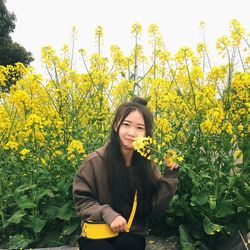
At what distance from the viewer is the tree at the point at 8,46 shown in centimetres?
1538

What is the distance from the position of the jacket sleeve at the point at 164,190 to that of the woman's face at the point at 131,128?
0.86 ft

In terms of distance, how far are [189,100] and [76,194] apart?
1307 mm

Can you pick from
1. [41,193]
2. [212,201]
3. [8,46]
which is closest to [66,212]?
[41,193]

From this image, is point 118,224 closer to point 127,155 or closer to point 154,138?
point 127,155

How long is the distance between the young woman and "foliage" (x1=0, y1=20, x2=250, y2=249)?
29 centimetres

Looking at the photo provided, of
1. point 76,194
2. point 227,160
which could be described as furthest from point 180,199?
point 76,194

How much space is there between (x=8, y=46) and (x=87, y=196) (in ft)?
47.4

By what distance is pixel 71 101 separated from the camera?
3.21 m

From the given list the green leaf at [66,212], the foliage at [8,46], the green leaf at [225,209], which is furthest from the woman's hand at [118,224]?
the foliage at [8,46]

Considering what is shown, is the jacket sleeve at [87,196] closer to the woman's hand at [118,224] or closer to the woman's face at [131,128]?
the woman's hand at [118,224]

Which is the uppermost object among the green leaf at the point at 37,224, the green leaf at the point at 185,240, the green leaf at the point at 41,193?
the green leaf at the point at 41,193

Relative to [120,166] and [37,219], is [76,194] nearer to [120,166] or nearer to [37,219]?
[120,166]

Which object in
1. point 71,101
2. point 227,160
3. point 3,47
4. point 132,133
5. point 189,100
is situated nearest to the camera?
point 132,133

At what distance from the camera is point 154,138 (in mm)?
2672
